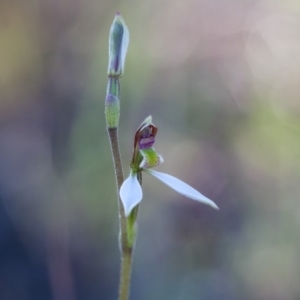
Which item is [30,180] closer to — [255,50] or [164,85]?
[164,85]

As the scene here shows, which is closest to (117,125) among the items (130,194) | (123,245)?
(130,194)

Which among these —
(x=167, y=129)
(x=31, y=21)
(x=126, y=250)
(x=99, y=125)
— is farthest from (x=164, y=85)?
(x=126, y=250)

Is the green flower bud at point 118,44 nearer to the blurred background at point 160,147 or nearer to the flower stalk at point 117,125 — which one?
the flower stalk at point 117,125

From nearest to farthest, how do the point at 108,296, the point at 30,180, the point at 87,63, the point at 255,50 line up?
the point at 108,296, the point at 30,180, the point at 87,63, the point at 255,50

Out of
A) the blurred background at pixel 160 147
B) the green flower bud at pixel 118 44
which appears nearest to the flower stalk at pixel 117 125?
the green flower bud at pixel 118 44

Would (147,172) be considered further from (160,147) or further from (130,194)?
(160,147)

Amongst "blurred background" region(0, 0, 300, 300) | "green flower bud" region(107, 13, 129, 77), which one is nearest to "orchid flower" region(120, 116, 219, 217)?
"green flower bud" region(107, 13, 129, 77)

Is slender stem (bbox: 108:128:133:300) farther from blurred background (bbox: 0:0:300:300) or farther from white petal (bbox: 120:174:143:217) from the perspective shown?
blurred background (bbox: 0:0:300:300)
